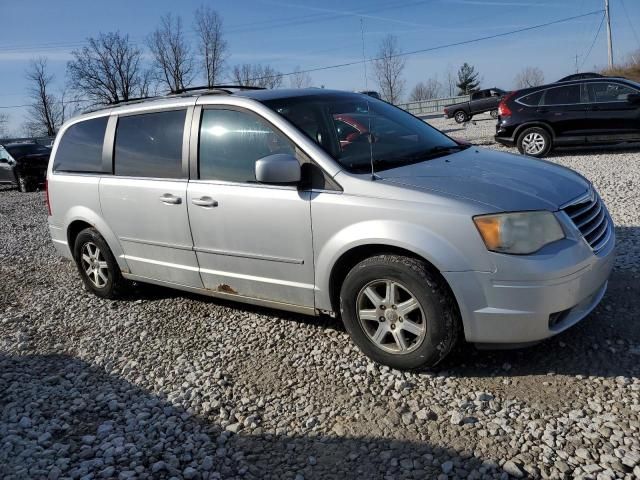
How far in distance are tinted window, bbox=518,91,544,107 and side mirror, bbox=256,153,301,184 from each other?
972 centimetres

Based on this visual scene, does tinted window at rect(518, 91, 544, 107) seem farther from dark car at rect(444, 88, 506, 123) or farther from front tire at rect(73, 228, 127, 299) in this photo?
dark car at rect(444, 88, 506, 123)

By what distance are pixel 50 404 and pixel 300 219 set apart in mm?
2010

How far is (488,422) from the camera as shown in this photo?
2822 mm

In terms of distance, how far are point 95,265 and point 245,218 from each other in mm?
2298

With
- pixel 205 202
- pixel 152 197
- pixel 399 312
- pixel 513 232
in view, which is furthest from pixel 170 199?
pixel 513 232

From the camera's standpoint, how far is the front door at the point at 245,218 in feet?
11.9

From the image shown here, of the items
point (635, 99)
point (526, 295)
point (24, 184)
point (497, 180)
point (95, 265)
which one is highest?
point (635, 99)

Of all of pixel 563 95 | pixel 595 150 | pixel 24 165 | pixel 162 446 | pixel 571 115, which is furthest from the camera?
pixel 24 165

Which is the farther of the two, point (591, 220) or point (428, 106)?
point (428, 106)

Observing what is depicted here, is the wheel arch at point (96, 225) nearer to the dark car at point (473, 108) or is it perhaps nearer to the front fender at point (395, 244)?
the front fender at point (395, 244)

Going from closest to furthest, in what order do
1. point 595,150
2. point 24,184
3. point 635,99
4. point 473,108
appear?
point 635,99, point 595,150, point 24,184, point 473,108

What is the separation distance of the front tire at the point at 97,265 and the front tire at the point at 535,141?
30.7 feet

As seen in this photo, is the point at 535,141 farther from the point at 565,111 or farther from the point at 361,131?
the point at 361,131

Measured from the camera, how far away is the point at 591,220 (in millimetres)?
3352
